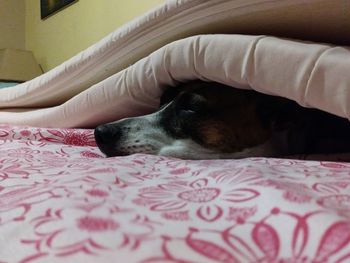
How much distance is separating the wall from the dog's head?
10.9 ft

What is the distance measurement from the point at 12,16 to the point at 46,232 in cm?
400

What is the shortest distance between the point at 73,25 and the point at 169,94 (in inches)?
88.2

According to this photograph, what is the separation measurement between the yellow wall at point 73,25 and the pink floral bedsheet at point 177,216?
5.99 feet

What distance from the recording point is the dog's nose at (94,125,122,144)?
3.19 ft

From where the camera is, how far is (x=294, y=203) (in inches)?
14.1

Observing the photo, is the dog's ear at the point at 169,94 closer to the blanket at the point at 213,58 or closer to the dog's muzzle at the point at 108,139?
the blanket at the point at 213,58

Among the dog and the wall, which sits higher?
the dog

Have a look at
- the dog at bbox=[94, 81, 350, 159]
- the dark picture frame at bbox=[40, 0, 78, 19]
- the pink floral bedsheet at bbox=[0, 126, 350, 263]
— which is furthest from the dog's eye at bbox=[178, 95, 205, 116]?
the dark picture frame at bbox=[40, 0, 78, 19]

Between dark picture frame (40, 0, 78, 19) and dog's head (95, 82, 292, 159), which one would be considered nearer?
dog's head (95, 82, 292, 159)

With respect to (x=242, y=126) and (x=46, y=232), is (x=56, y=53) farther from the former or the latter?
(x=46, y=232)

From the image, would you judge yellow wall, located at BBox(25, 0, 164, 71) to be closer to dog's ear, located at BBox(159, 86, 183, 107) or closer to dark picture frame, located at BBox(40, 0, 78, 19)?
dark picture frame, located at BBox(40, 0, 78, 19)

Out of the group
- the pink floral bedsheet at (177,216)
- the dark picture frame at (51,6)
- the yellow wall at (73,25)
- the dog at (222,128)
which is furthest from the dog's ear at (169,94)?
the dark picture frame at (51,6)

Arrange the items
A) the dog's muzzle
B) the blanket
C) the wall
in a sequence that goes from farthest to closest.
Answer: the wall
the dog's muzzle
the blanket

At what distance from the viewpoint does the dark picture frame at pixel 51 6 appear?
10.3ft
